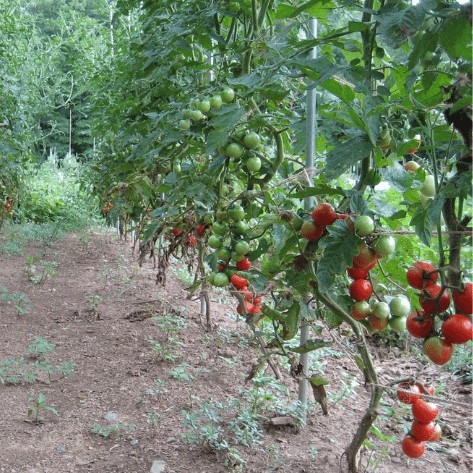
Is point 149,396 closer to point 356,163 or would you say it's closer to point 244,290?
point 244,290

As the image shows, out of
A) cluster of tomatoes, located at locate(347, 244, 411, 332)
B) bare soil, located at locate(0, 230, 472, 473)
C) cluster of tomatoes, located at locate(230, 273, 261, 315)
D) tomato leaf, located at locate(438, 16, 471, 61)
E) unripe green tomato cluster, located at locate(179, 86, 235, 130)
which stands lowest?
bare soil, located at locate(0, 230, 472, 473)

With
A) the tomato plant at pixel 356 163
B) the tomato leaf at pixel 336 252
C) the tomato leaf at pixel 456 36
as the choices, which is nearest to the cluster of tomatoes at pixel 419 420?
the tomato plant at pixel 356 163

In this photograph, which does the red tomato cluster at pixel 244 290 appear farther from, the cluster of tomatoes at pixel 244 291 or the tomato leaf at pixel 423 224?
the tomato leaf at pixel 423 224

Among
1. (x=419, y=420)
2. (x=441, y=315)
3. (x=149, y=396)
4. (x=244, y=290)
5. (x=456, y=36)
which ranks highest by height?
(x=456, y=36)

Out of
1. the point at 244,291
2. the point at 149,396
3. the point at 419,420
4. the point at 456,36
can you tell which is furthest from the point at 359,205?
the point at 149,396

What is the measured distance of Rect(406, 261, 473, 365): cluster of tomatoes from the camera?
68 cm

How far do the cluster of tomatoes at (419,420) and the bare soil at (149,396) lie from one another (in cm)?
22

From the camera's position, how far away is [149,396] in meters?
1.94

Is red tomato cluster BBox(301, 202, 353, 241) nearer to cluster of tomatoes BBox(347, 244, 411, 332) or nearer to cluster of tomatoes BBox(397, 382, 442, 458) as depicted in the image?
cluster of tomatoes BBox(347, 244, 411, 332)

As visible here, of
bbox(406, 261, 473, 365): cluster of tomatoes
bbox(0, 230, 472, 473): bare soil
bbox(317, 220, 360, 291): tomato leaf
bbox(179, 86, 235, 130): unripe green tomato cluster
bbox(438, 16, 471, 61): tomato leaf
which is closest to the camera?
bbox(438, 16, 471, 61): tomato leaf

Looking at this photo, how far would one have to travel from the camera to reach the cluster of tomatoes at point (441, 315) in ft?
2.23

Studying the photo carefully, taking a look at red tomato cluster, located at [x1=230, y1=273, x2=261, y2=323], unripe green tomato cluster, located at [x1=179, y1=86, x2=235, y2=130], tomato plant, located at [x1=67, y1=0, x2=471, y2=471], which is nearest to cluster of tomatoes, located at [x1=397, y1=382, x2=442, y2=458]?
tomato plant, located at [x1=67, y1=0, x2=471, y2=471]

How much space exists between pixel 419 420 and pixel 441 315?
15.8 inches

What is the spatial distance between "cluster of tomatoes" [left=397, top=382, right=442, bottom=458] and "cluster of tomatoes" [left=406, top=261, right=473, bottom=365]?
0.93 ft
